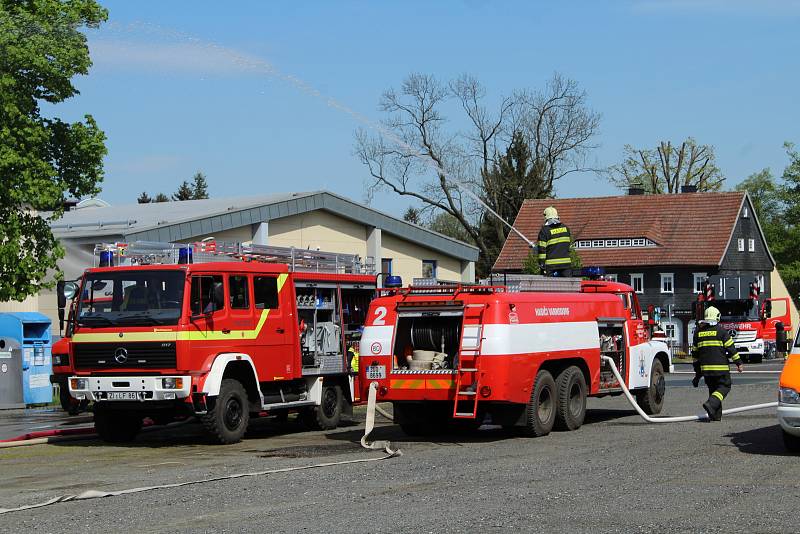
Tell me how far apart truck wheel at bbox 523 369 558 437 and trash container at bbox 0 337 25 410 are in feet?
41.0

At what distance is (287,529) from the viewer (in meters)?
9.33

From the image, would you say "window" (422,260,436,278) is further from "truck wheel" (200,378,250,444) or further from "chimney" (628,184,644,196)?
"chimney" (628,184,644,196)

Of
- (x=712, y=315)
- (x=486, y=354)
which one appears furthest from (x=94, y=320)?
(x=712, y=315)

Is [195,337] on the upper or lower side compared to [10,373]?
upper

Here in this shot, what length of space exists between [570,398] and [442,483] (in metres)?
5.86

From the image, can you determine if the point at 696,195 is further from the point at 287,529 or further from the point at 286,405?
the point at 287,529

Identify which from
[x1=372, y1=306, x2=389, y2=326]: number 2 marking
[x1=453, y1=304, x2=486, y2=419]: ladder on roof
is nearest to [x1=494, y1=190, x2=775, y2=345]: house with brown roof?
[x1=372, y1=306, x2=389, y2=326]: number 2 marking

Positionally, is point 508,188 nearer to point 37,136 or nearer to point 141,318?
point 37,136

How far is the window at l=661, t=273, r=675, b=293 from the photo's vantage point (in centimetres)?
7312

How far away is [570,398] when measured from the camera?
56.6 ft

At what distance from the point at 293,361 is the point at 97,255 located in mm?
3348

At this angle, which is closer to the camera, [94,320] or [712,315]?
[94,320]

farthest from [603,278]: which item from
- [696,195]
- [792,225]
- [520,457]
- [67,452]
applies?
[792,225]

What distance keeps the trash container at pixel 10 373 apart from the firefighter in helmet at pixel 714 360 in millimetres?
13896
